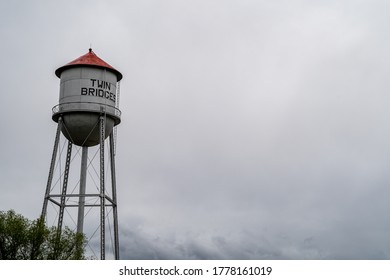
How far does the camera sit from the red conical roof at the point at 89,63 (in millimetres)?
47500

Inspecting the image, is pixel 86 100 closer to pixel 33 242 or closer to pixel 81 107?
pixel 81 107

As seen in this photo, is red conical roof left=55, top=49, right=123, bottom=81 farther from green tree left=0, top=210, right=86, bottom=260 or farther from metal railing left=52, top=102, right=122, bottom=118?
green tree left=0, top=210, right=86, bottom=260

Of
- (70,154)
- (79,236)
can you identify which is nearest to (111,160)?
(70,154)

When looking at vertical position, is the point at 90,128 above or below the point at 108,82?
below

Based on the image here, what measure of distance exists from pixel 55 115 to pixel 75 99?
1.73 metres

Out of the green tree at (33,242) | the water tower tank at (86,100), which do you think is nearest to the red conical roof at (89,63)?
the water tower tank at (86,100)

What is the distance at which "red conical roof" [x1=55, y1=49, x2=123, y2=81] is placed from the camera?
4750 centimetres

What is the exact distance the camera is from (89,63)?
47438mm

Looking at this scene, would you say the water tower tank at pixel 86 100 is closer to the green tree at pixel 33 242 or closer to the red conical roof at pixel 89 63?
the red conical roof at pixel 89 63

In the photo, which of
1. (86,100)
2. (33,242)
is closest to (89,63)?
(86,100)

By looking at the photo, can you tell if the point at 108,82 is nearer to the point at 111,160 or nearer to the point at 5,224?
the point at 111,160

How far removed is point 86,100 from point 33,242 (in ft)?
29.9

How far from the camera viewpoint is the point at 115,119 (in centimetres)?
4803

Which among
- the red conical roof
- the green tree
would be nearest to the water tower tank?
the red conical roof
